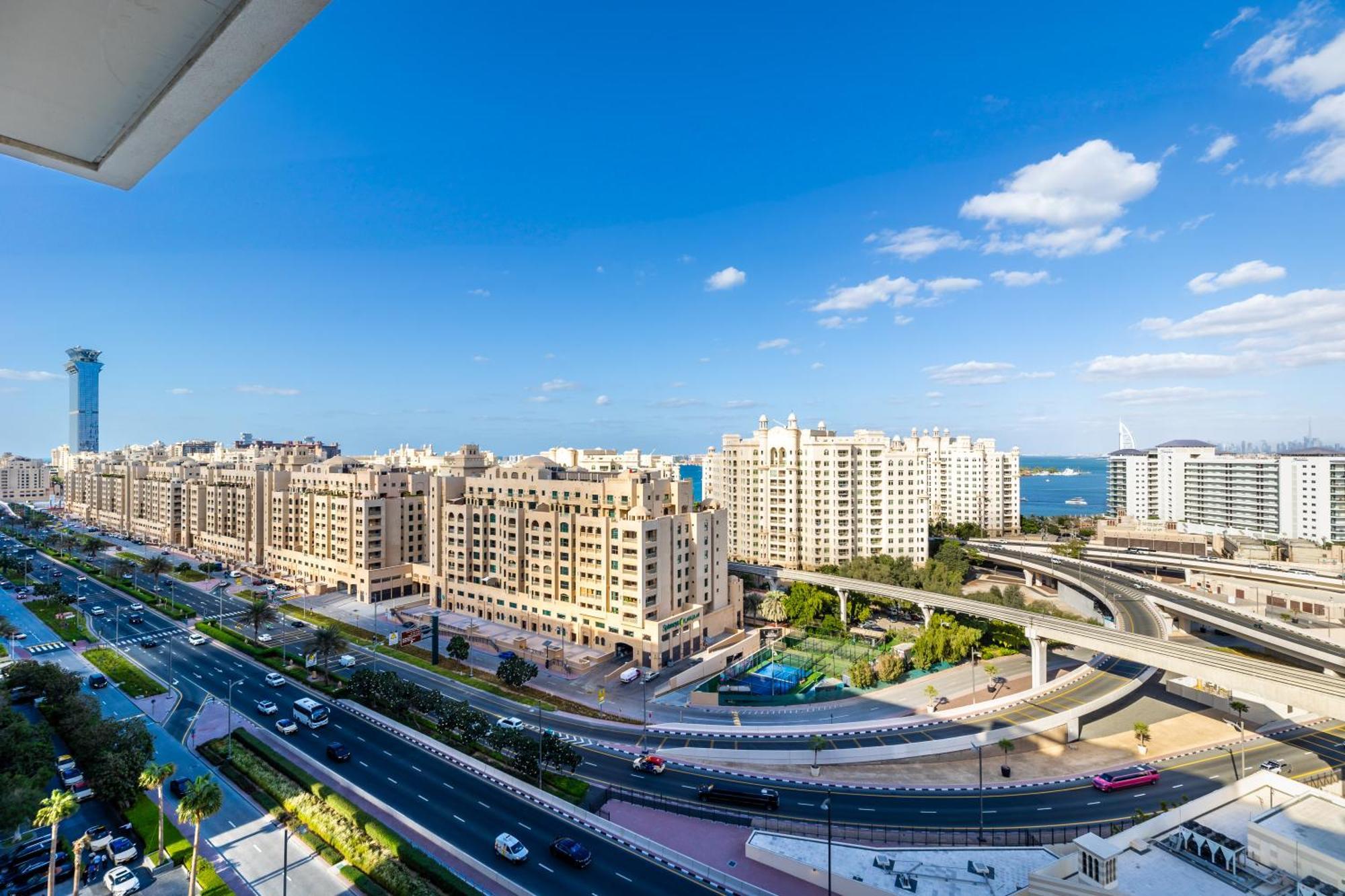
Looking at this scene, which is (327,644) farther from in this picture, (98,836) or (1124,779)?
(1124,779)

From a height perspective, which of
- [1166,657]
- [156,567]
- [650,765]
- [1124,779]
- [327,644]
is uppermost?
[156,567]

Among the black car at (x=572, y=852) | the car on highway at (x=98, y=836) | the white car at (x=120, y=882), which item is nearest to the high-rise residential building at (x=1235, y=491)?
the black car at (x=572, y=852)

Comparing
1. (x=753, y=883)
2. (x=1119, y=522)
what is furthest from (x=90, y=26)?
(x=1119, y=522)

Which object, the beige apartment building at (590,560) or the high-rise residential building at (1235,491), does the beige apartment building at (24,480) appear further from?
the high-rise residential building at (1235,491)

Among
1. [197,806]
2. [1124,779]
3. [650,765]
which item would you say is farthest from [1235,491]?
[197,806]

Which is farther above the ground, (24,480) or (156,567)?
(24,480)

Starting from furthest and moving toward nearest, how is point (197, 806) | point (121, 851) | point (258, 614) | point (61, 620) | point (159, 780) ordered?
point (61, 620) → point (258, 614) → point (159, 780) → point (121, 851) → point (197, 806)

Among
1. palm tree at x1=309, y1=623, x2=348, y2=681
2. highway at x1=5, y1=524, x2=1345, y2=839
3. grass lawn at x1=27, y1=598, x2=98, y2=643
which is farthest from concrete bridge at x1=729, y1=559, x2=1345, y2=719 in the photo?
grass lawn at x1=27, y1=598, x2=98, y2=643
